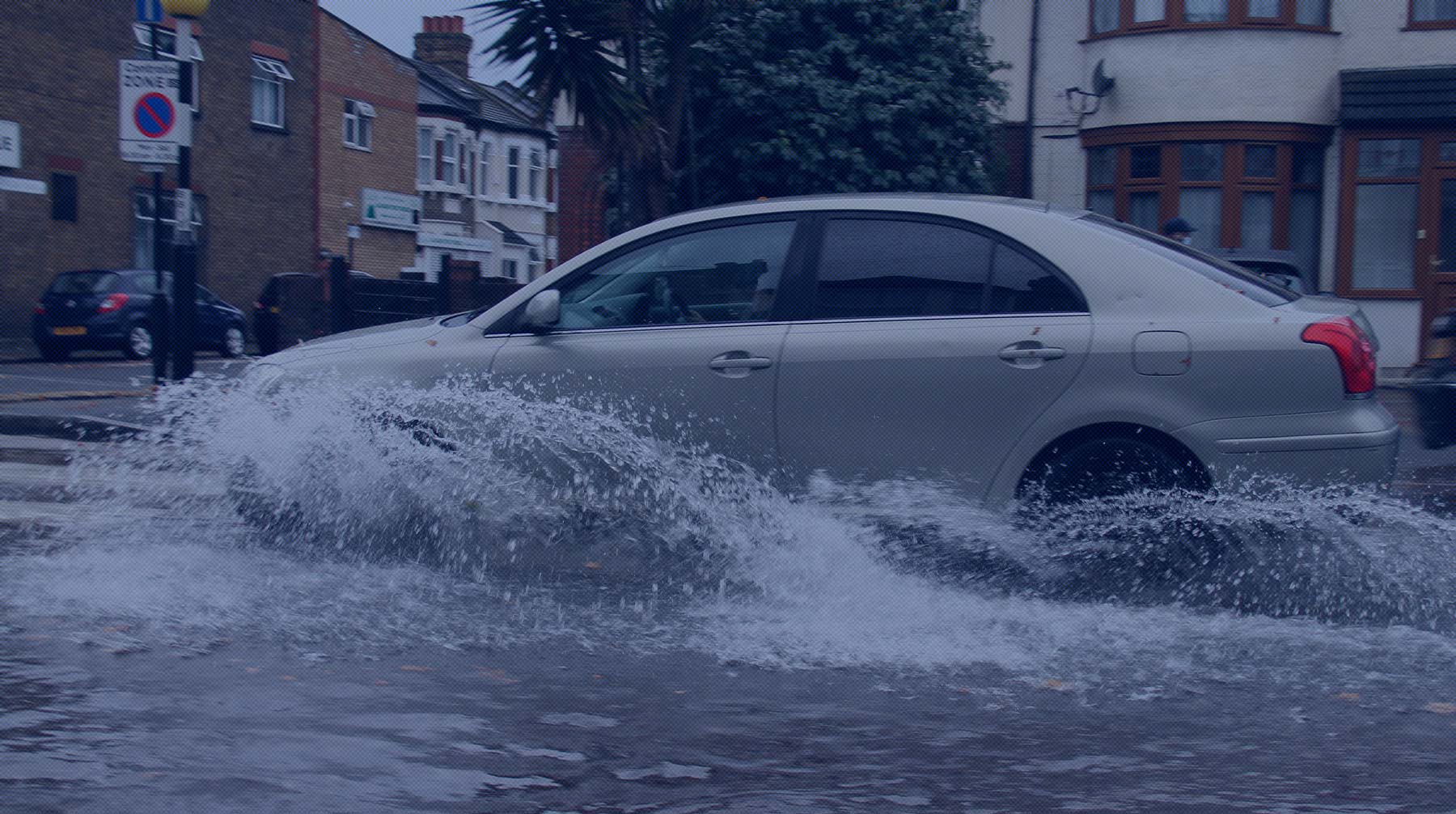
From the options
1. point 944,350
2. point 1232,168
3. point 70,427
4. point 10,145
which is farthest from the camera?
point 10,145

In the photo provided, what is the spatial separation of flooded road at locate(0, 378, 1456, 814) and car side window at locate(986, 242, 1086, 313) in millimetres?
787

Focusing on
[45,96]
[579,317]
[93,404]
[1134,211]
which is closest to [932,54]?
[1134,211]

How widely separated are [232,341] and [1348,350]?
2588 centimetres

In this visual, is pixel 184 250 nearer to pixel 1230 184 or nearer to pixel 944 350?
pixel 944 350

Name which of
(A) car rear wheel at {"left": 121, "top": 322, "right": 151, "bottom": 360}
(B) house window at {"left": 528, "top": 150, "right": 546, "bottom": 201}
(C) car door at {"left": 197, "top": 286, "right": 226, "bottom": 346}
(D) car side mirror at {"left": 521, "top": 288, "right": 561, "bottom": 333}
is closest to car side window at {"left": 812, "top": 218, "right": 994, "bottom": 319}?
(D) car side mirror at {"left": 521, "top": 288, "right": 561, "bottom": 333}

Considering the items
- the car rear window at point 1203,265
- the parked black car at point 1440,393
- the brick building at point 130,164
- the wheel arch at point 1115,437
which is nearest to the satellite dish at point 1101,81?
the parked black car at point 1440,393

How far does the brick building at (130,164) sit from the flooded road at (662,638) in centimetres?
2118

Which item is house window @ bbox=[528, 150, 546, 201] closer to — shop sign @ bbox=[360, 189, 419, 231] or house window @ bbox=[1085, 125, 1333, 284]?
shop sign @ bbox=[360, 189, 419, 231]

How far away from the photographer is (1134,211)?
21.8m

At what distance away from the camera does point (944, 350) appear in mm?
6273

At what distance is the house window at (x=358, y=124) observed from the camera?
41125 mm

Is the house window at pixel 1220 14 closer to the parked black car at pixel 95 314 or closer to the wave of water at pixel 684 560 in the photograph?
the parked black car at pixel 95 314

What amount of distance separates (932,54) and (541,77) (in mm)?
7722

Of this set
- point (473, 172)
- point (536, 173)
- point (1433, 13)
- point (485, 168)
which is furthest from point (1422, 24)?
point (536, 173)
